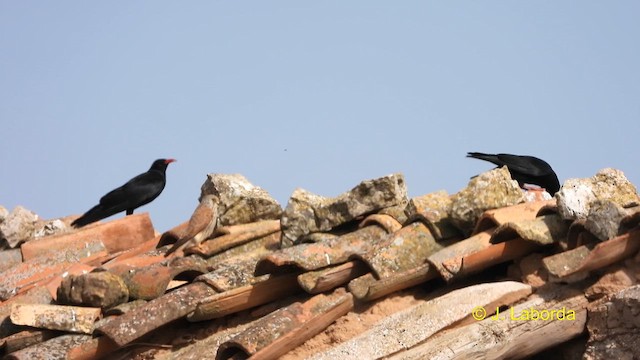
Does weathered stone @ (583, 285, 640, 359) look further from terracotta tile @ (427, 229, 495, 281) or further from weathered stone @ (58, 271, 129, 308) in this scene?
weathered stone @ (58, 271, 129, 308)

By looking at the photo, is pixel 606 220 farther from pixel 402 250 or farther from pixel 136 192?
pixel 136 192

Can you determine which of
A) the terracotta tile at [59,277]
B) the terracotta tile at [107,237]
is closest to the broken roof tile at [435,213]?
the terracotta tile at [59,277]

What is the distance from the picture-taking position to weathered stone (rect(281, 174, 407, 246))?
6.72 m

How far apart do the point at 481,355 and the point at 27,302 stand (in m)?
3.51

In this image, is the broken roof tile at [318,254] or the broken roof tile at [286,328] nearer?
the broken roof tile at [286,328]

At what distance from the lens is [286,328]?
17.5ft

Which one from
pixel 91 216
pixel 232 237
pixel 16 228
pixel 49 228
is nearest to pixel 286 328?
pixel 232 237

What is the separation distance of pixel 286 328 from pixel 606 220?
172 cm

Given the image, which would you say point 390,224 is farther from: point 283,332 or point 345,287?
point 283,332

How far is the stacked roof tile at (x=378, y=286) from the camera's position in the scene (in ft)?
16.5

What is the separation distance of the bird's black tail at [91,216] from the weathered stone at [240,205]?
10.5 feet

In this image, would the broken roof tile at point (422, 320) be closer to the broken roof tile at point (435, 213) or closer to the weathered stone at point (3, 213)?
the broken roof tile at point (435, 213)

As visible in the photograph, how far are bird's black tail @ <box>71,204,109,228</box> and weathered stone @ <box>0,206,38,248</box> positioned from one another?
0.92 m

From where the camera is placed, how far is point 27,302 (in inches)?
277
